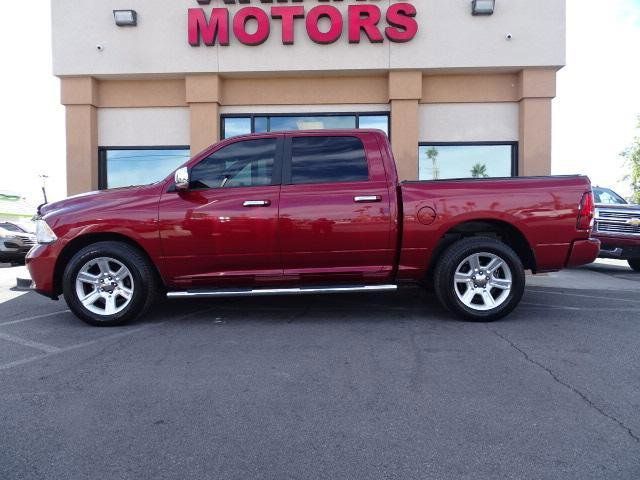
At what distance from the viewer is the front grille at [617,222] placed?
1044 cm

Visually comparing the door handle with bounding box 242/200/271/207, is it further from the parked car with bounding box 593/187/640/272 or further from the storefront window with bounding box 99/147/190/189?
the parked car with bounding box 593/187/640/272

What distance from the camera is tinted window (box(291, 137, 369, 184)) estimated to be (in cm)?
553

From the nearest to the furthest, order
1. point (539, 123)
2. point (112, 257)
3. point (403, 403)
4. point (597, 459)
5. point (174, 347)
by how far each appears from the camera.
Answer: point (597, 459)
point (403, 403)
point (174, 347)
point (112, 257)
point (539, 123)

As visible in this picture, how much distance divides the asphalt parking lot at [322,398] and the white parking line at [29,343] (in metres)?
0.01

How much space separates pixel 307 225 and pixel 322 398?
226 cm

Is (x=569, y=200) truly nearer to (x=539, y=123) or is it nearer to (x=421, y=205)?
(x=421, y=205)

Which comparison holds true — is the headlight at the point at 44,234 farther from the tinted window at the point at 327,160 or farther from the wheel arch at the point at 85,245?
the tinted window at the point at 327,160

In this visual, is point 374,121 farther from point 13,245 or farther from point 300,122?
point 13,245

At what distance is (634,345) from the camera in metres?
4.64

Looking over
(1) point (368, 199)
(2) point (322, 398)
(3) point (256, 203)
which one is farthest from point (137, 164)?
(2) point (322, 398)

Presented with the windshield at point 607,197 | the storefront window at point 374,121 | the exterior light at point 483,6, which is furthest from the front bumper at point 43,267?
the windshield at point 607,197

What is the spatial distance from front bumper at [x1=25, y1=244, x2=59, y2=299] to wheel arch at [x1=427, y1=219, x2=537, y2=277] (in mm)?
4005

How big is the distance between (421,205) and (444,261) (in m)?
0.65

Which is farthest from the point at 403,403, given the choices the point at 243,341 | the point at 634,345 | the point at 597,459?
the point at 634,345
